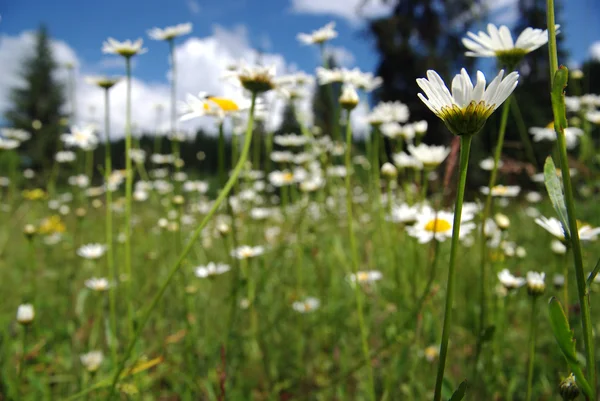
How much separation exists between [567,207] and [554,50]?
0.47 feet

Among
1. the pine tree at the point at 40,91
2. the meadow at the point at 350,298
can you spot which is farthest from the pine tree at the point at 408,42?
the pine tree at the point at 40,91

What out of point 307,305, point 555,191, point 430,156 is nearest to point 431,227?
point 430,156

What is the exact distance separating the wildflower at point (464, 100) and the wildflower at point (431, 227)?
50 centimetres

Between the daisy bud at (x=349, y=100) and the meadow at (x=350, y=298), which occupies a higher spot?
the daisy bud at (x=349, y=100)

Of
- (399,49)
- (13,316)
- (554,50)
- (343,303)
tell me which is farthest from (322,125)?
(399,49)

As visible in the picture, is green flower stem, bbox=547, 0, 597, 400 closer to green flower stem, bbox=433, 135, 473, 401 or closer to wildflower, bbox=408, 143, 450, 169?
green flower stem, bbox=433, 135, 473, 401

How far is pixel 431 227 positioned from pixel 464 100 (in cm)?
64

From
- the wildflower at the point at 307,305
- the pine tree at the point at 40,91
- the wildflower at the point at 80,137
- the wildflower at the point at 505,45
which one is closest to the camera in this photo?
the wildflower at the point at 505,45

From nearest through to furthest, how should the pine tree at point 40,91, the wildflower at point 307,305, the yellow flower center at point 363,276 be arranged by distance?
the wildflower at point 307,305
the yellow flower center at point 363,276
the pine tree at point 40,91

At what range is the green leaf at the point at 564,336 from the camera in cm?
37

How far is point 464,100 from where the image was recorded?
43 cm

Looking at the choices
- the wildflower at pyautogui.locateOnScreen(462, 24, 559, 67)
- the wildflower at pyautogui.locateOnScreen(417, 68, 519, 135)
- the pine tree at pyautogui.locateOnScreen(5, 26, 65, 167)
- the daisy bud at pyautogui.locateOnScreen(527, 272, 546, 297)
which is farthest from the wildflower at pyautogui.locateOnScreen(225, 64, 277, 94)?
the pine tree at pyautogui.locateOnScreen(5, 26, 65, 167)

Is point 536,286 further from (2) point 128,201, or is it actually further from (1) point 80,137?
(1) point 80,137

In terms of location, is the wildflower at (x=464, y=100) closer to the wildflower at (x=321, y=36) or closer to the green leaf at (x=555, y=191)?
the green leaf at (x=555, y=191)
